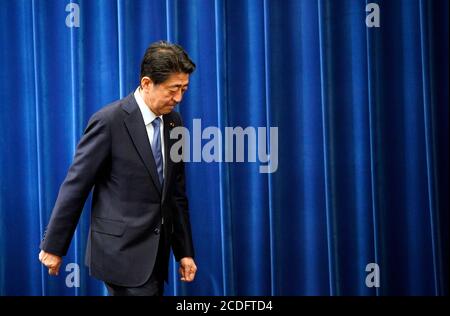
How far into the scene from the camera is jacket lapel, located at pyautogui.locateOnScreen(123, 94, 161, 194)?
5.46ft

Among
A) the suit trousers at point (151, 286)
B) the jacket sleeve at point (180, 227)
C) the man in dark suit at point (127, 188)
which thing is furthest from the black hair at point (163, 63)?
the suit trousers at point (151, 286)

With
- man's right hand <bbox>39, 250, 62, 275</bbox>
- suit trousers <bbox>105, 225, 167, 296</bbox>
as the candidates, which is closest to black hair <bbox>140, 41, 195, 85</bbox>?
suit trousers <bbox>105, 225, 167, 296</bbox>

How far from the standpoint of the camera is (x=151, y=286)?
1682 millimetres

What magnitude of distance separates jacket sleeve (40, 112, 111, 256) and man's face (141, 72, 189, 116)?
0.52ft

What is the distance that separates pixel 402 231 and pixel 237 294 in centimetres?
78

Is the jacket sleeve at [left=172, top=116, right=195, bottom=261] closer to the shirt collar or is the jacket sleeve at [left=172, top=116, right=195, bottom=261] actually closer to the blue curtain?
the shirt collar

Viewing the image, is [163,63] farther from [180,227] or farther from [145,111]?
[180,227]

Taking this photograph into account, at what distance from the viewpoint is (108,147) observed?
1.64 m

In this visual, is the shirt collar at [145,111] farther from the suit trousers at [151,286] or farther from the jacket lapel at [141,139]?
the suit trousers at [151,286]

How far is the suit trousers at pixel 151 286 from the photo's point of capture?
1.66 metres

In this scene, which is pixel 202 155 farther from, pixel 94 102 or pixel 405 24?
pixel 405 24

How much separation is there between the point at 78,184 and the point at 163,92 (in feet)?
1.18

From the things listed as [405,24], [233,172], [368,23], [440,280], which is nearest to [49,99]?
[233,172]

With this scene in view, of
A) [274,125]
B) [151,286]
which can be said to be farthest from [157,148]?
[274,125]
